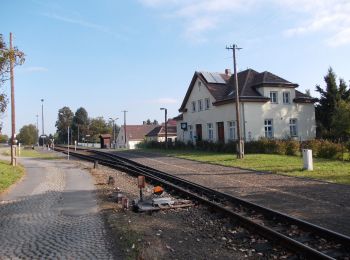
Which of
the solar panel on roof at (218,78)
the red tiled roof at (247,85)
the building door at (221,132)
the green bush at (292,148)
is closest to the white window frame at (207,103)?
the red tiled roof at (247,85)

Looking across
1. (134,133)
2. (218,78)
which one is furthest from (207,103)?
(134,133)

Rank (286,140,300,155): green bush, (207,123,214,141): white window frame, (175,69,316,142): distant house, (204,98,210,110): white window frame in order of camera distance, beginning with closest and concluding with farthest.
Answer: (286,140,300,155): green bush → (175,69,316,142): distant house → (207,123,214,141): white window frame → (204,98,210,110): white window frame

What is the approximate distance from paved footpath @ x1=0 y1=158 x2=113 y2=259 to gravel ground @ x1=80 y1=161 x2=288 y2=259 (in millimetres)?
439

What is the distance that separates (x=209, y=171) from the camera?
886 inches

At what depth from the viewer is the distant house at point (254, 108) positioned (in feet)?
Result: 134

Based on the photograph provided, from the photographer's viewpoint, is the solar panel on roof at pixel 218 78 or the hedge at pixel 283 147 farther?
the solar panel on roof at pixel 218 78

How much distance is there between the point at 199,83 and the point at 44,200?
36338 mm

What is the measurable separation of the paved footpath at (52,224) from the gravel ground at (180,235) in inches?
17.3

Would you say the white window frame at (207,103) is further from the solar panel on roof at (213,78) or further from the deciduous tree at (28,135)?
the deciduous tree at (28,135)

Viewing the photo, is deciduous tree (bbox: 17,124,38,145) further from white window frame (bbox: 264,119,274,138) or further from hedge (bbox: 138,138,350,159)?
white window frame (bbox: 264,119,274,138)

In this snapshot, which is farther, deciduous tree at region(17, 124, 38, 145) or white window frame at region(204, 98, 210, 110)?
deciduous tree at region(17, 124, 38, 145)

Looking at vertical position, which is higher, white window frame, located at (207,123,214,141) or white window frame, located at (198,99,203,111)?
white window frame, located at (198,99,203,111)

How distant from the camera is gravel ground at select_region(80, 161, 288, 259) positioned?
7492 mm

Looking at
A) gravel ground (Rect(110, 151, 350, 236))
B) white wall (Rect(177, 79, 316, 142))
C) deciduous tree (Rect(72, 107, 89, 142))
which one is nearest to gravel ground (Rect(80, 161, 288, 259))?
A: gravel ground (Rect(110, 151, 350, 236))
